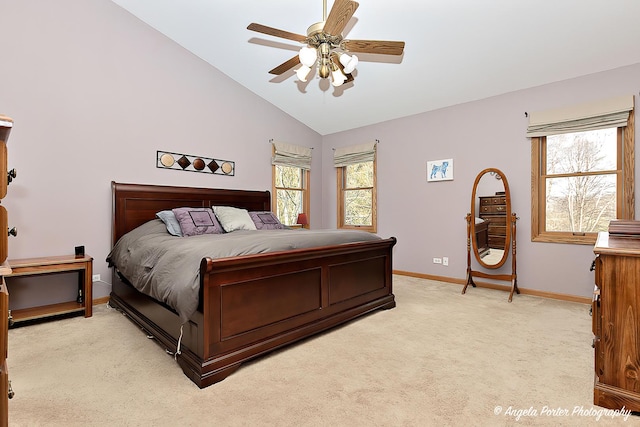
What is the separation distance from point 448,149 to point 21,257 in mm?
5122

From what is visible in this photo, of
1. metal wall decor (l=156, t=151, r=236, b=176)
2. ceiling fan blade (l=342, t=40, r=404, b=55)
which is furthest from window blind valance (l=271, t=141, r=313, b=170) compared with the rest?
ceiling fan blade (l=342, t=40, r=404, b=55)

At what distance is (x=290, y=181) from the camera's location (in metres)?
5.80

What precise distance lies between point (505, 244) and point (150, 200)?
4.39 meters

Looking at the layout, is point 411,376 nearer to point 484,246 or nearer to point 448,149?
point 484,246

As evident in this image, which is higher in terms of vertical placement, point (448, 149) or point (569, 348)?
point (448, 149)

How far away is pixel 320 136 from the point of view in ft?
20.6

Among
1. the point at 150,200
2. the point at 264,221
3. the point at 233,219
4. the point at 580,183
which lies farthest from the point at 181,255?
the point at 580,183

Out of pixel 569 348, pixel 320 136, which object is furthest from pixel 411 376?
pixel 320 136

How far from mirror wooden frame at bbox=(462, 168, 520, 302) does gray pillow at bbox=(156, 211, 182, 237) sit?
342 cm

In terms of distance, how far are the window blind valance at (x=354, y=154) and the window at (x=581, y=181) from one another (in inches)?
91.2

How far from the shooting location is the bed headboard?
147 inches

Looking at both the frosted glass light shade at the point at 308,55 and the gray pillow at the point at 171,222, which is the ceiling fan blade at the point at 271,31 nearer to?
the frosted glass light shade at the point at 308,55

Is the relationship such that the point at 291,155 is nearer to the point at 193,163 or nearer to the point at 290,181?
the point at 290,181

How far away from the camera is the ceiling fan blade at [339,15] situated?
6.92 ft
